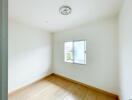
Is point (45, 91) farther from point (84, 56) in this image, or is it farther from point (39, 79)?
point (84, 56)

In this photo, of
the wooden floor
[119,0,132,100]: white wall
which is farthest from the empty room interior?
[119,0,132,100]: white wall

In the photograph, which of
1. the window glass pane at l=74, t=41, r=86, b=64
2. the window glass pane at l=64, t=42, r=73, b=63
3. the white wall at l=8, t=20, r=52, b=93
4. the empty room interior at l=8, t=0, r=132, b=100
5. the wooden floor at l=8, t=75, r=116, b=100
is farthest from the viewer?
the window glass pane at l=64, t=42, r=73, b=63

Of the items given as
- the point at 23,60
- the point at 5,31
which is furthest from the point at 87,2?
the point at 23,60

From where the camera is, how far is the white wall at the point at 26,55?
2705 millimetres

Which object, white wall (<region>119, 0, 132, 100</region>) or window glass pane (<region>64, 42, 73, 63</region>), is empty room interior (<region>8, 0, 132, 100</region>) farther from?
white wall (<region>119, 0, 132, 100</region>)

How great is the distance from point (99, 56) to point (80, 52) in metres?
0.81

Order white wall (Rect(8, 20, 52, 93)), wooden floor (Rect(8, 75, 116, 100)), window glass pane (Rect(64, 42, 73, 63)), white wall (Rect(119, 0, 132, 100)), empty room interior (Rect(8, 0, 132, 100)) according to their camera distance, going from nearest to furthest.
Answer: white wall (Rect(119, 0, 132, 100))
empty room interior (Rect(8, 0, 132, 100))
wooden floor (Rect(8, 75, 116, 100))
white wall (Rect(8, 20, 52, 93))
window glass pane (Rect(64, 42, 73, 63))

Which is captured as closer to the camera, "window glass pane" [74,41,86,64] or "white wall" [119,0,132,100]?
"white wall" [119,0,132,100]

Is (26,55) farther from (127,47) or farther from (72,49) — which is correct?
(127,47)

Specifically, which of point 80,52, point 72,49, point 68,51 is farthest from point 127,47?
point 68,51

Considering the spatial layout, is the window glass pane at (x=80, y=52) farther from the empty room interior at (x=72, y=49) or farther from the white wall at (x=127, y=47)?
the white wall at (x=127, y=47)

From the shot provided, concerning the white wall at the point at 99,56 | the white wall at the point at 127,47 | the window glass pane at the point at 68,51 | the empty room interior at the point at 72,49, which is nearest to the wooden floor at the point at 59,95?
the empty room interior at the point at 72,49

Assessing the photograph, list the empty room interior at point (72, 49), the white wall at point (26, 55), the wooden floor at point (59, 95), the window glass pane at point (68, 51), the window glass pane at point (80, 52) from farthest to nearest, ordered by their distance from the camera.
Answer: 1. the window glass pane at point (68, 51)
2. the window glass pane at point (80, 52)
3. the white wall at point (26, 55)
4. the wooden floor at point (59, 95)
5. the empty room interior at point (72, 49)

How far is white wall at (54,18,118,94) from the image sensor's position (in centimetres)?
249
